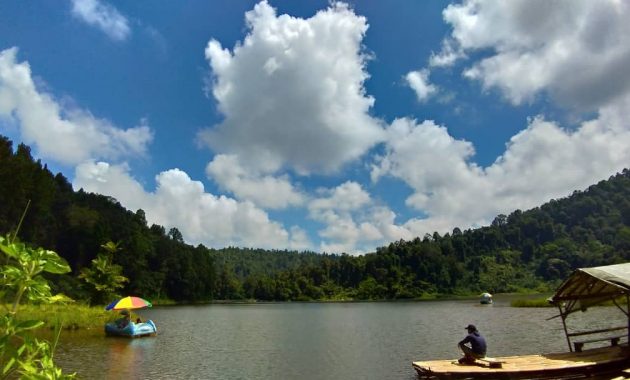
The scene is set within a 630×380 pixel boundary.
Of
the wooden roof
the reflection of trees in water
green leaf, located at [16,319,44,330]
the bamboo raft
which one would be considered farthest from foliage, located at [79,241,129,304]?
green leaf, located at [16,319,44,330]

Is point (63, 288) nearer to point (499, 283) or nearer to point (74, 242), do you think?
point (74, 242)

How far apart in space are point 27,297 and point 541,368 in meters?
20.5

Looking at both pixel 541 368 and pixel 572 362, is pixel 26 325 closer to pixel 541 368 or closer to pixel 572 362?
pixel 541 368

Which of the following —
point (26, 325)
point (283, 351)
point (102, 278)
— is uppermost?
point (102, 278)

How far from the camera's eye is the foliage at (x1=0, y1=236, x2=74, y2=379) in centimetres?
293

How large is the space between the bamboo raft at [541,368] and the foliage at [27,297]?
62.9 ft

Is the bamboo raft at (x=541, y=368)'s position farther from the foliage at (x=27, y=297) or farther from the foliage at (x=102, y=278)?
the foliage at (x=102, y=278)

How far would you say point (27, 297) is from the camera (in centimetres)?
314

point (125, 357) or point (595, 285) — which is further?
point (125, 357)

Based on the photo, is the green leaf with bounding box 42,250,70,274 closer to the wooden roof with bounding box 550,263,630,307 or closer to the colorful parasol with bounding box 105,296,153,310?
the wooden roof with bounding box 550,263,630,307

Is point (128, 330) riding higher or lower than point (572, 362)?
higher

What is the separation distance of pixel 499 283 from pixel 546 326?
156m

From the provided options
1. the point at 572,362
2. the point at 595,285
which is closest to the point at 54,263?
the point at 572,362

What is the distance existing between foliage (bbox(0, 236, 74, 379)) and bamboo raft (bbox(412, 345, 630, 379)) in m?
19.2
